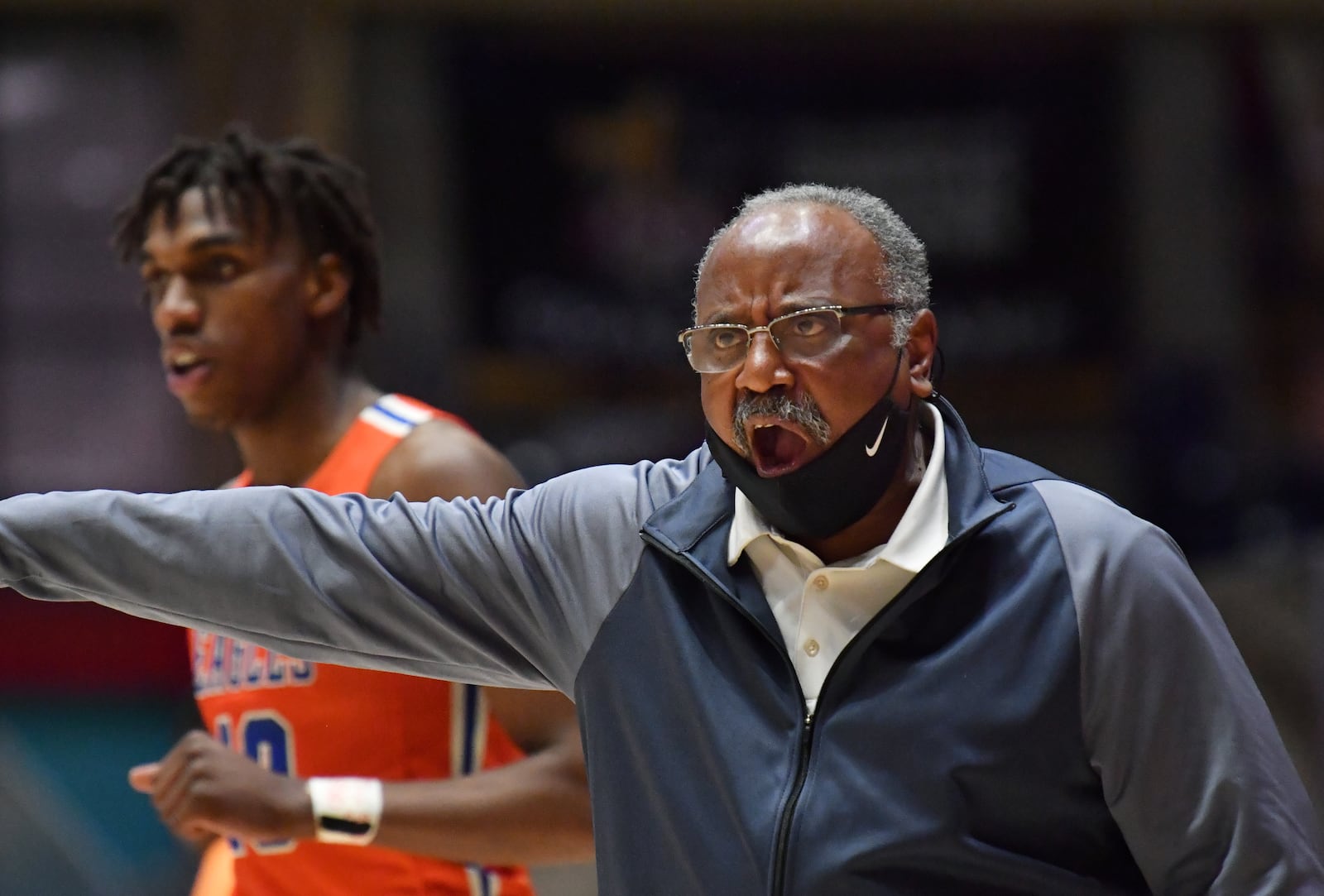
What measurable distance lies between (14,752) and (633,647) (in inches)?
216

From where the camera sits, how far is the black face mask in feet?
6.29

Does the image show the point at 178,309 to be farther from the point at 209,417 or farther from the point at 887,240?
the point at 887,240

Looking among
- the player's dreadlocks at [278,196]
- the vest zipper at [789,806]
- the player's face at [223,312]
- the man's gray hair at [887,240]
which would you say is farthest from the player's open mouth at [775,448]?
the player's dreadlocks at [278,196]

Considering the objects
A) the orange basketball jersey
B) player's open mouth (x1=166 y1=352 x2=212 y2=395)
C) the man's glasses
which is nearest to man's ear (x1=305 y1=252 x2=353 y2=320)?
player's open mouth (x1=166 y1=352 x2=212 y2=395)

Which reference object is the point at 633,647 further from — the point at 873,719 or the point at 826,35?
the point at 826,35

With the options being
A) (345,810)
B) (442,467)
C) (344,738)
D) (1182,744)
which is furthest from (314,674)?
(1182,744)

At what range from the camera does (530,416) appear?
7586 millimetres

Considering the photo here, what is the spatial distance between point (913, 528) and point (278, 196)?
4.99ft

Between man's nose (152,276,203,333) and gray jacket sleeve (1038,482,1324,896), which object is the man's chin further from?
gray jacket sleeve (1038,482,1324,896)

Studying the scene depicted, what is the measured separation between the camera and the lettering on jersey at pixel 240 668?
105 inches

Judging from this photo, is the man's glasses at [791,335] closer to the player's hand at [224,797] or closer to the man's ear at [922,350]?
the man's ear at [922,350]

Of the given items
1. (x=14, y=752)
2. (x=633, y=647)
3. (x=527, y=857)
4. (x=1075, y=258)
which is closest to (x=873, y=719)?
(x=633, y=647)

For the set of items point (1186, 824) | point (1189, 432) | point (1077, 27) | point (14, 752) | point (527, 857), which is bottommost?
point (14, 752)

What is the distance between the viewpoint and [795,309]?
1890 millimetres
